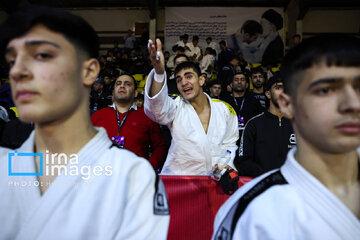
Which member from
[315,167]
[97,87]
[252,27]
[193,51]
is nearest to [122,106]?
[315,167]

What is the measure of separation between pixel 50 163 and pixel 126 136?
2.38 meters

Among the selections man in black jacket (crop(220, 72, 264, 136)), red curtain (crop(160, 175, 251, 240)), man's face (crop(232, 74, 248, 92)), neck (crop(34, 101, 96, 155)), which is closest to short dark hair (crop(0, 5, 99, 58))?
neck (crop(34, 101, 96, 155))

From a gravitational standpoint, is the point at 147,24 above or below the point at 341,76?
above

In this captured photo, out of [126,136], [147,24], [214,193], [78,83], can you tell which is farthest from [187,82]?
[147,24]

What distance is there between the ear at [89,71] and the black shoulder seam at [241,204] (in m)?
0.89

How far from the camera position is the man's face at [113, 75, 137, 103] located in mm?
3781

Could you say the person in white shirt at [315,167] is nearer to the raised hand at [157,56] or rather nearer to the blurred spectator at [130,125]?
the raised hand at [157,56]

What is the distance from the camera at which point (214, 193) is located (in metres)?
2.31

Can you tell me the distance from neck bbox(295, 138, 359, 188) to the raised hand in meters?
1.10

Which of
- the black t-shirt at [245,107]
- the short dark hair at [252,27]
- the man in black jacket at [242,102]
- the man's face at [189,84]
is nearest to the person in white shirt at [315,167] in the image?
the man's face at [189,84]

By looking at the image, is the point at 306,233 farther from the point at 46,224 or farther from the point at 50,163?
the point at 50,163

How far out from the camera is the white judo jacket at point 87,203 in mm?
1014

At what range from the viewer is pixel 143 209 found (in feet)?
3.59

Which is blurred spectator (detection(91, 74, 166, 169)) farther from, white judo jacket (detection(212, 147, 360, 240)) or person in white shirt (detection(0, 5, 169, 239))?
white judo jacket (detection(212, 147, 360, 240))
